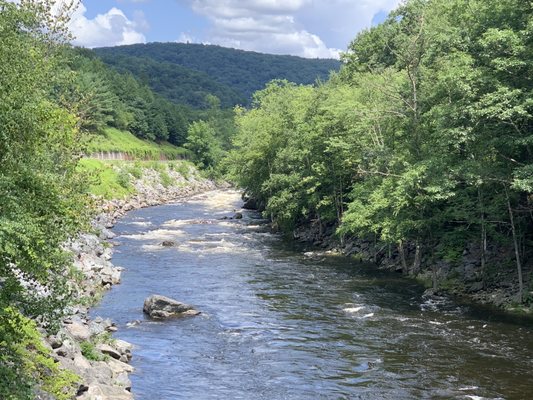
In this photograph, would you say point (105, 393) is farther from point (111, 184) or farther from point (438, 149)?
point (111, 184)

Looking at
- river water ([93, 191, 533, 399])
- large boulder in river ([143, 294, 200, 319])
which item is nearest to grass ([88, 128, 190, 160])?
river water ([93, 191, 533, 399])

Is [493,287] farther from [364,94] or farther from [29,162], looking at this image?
[29,162]

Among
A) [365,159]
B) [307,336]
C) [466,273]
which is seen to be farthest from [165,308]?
[365,159]

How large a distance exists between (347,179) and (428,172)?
22.0 metres

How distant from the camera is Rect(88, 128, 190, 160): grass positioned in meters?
131

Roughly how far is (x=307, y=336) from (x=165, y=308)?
889 cm

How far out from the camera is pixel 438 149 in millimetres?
37594

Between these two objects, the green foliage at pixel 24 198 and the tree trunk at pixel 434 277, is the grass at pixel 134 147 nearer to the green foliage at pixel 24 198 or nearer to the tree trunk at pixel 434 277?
the tree trunk at pixel 434 277

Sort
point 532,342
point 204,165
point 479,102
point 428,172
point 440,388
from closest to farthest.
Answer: point 440,388, point 532,342, point 479,102, point 428,172, point 204,165

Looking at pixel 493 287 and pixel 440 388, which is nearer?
pixel 440 388

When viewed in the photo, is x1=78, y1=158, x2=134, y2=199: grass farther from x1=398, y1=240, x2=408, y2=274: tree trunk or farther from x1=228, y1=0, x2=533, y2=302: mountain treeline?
x1=398, y1=240, x2=408, y2=274: tree trunk

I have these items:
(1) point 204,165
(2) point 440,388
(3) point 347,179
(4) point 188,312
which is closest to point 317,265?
(3) point 347,179

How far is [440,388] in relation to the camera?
72.8 ft

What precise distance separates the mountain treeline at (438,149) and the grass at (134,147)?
7614 centimetres
